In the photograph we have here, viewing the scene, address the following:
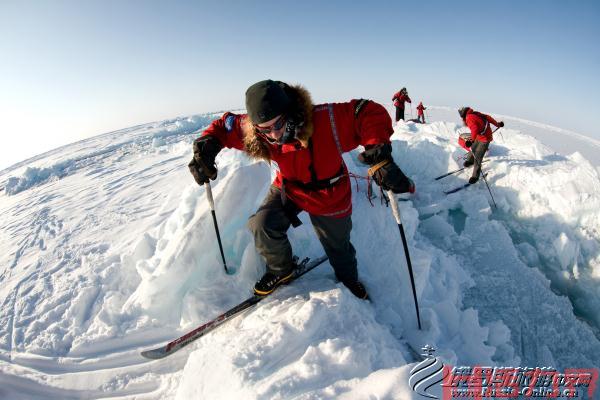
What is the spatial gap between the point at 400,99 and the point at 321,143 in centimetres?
1142

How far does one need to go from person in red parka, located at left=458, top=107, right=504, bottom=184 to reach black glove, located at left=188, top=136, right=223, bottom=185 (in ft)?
18.1

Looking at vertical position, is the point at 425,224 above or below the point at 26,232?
below

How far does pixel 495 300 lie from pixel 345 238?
7.78 feet

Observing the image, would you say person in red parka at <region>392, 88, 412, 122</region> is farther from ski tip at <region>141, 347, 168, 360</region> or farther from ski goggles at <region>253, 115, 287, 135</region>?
ski tip at <region>141, 347, 168, 360</region>

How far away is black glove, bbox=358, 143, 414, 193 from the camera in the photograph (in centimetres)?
184

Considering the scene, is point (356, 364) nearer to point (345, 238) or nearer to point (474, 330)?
point (345, 238)

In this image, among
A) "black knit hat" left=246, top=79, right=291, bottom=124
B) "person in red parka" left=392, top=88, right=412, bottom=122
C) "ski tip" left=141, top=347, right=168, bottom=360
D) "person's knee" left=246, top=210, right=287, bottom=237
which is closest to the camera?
"black knit hat" left=246, top=79, right=291, bottom=124

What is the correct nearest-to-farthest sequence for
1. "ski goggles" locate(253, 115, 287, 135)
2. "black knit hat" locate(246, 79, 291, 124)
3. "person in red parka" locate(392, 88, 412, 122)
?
1. "black knit hat" locate(246, 79, 291, 124)
2. "ski goggles" locate(253, 115, 287, 135)
3. "person in red parka" locate(392, 88, 412, 122)

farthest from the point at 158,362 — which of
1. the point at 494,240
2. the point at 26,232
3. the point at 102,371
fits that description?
the point at 26,232

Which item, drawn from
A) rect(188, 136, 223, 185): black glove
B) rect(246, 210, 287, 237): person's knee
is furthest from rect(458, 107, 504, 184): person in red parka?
rect(188, 136, 223, 185): black glove

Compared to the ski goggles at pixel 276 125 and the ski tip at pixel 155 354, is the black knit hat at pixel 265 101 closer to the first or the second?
the ski goggles at pixel 276 125

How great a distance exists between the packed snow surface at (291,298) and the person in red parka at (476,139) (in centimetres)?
76

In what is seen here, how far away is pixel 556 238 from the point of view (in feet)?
14.3

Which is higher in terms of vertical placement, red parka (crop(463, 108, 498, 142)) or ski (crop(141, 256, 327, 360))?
red parka (crop(463, 108, 498, 142))
